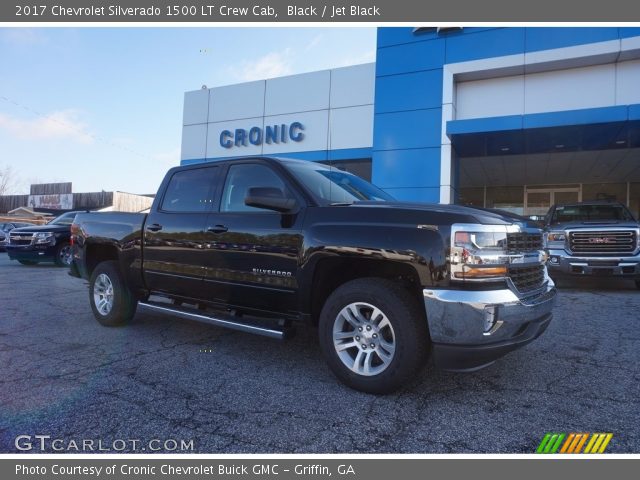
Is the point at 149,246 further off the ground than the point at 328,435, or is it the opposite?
the point at 149,246

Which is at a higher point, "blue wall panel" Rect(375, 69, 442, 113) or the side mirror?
"blue wall panel" Rect(375, 69, 442, 113)

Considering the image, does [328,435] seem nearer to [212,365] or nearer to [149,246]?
[212,365]

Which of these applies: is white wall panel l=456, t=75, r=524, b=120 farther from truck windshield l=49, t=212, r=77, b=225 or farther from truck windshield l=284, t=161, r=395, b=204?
truck windshield l=49, t=212, r=77, b=225

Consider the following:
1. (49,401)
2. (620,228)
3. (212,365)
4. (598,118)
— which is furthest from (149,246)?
(598,118)

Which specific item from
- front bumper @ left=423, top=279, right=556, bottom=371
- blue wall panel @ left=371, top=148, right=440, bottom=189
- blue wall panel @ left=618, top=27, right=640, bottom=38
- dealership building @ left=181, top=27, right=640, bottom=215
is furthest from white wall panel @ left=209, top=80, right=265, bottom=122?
front bumper @ left=423, top=279, right=556, bottom=371

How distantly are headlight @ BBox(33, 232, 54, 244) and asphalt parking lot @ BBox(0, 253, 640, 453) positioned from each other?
815 centimetres

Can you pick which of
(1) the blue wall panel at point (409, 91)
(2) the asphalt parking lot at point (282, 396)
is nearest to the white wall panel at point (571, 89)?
(1) the blue wall panel at point (409, 91)

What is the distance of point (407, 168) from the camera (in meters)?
12.8

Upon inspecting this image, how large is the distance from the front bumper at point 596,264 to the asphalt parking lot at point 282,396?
10.3ft

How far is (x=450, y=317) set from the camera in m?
2.70

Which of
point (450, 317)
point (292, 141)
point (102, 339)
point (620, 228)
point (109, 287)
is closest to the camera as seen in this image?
point (450, 317)

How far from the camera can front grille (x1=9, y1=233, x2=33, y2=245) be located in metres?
11.9

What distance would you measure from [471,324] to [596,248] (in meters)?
6.52
